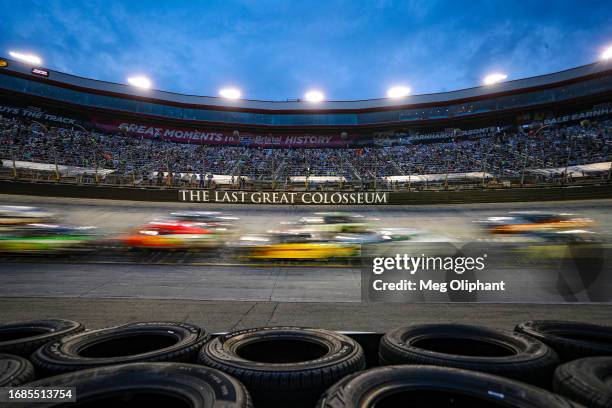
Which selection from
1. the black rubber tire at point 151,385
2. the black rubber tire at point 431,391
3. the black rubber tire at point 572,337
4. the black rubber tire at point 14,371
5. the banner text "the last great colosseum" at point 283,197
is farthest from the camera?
the banner text "the last great colosseum" at point 283,197

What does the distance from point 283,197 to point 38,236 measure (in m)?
19.0

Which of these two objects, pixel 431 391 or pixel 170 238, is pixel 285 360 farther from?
pixel 170 238

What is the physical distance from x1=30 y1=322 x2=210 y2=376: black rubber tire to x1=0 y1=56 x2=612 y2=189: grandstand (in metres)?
29.2

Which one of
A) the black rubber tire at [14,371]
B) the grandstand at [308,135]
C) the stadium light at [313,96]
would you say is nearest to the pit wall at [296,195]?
the grandstand at [308,135]

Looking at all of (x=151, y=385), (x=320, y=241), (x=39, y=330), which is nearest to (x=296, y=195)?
(x=320, y=241)

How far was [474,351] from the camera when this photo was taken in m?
3.39

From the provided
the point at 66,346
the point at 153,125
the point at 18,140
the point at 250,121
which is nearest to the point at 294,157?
the point at 250,121

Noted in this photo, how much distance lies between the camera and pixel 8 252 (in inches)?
448

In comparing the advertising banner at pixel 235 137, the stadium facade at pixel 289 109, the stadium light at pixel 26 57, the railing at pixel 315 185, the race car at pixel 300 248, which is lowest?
the race car at pixel 300 248

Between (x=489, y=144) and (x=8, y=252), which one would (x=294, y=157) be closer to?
(x=489, y=144)

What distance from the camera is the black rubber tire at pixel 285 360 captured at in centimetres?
240

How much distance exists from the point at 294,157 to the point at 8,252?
3984 cm

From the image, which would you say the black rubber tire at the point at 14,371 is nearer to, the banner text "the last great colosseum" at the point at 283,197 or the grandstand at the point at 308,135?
the banner text "the last great colosseum" at the point at 283,197

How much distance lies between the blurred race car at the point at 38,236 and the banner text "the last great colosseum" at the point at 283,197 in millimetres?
16116
